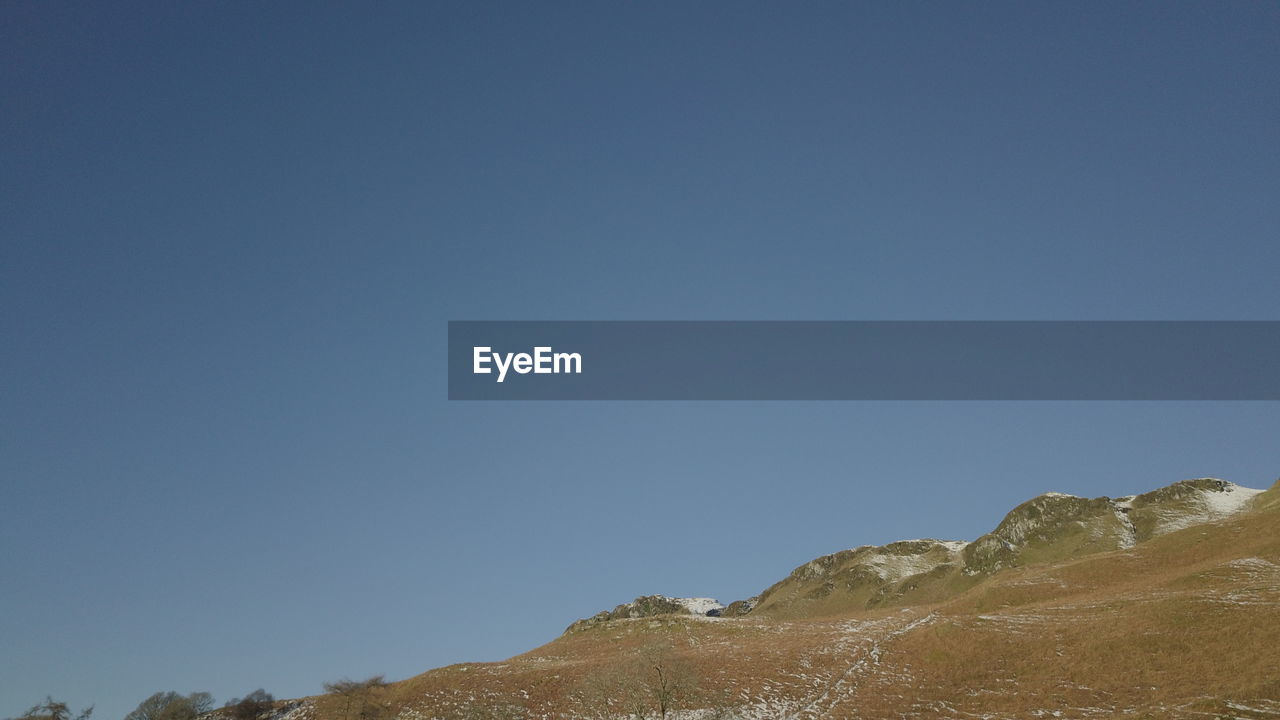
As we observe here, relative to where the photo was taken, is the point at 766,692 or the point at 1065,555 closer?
the point at 766,692

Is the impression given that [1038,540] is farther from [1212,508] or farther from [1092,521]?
[1212,508]

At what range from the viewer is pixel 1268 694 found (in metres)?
53.0

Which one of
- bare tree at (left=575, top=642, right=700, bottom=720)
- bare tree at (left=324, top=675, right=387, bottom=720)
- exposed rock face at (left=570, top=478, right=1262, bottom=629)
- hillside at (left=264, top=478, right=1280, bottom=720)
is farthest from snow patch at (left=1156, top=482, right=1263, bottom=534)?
bare tree at (left=324, top=675, right=387, bottom=720)

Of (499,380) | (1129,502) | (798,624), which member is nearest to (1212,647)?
(798,624)

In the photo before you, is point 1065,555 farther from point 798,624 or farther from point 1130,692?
point 1130,692

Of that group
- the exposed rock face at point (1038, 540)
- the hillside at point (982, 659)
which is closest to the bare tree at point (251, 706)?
the hillside at point (982, 659)

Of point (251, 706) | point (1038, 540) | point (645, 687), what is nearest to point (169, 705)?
point (251, 706)

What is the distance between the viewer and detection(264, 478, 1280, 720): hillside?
61062 mm

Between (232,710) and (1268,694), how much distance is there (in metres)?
95.1

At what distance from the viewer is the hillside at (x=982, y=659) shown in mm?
61062

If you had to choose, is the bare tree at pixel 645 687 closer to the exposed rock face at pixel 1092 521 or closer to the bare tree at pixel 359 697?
the bare tree at pixel 359 697

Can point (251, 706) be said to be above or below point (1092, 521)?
below

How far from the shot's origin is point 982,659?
236 ft

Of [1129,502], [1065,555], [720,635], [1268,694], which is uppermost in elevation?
[1129,502]
